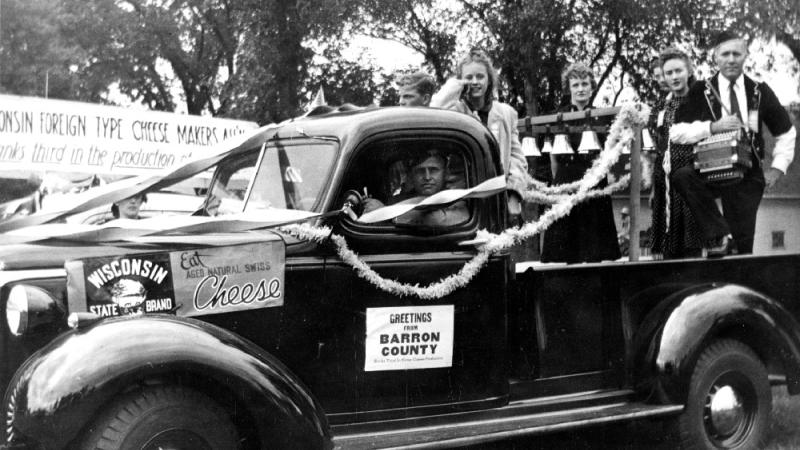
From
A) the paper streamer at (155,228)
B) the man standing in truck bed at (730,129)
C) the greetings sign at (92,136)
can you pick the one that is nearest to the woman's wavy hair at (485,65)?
the man standing in truck bed at (730,129)

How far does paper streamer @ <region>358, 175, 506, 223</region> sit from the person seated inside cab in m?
0.09

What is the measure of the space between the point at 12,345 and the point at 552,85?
16909mm

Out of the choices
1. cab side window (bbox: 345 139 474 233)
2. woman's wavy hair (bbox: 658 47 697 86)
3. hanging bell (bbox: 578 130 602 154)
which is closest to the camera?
cab side window (bbox: 345 139 474 233)

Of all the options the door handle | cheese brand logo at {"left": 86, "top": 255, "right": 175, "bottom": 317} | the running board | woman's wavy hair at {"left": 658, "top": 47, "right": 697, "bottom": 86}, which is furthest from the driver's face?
woman's wavy hair at {"left": 658, "top": 47, "right": 697, "bottom": 86}

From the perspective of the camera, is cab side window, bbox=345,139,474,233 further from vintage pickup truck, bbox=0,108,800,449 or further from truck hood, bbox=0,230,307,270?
truck hood, bbox=0,230,307,270

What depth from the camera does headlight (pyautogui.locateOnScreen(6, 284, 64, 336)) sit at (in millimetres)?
3357

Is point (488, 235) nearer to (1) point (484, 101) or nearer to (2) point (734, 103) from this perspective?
(1) point (484, 101)

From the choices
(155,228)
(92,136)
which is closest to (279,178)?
(155,228)

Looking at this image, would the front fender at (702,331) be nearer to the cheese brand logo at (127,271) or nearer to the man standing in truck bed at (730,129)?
the man standing in truck bed at (730,129)

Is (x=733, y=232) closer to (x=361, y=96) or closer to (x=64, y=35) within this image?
(x=361, y=96)

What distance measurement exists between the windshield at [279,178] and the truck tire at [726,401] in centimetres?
225

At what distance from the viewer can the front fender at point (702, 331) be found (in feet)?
15.0

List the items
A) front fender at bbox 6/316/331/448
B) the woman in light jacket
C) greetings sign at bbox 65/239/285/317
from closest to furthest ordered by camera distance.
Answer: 1. front fender at bbox 6/316/331/448
2. greetings sign at bbox 65/239/285/317
3. the woman in light jacket

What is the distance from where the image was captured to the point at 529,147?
5.74 meters
